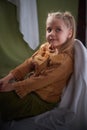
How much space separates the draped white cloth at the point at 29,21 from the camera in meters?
0.95

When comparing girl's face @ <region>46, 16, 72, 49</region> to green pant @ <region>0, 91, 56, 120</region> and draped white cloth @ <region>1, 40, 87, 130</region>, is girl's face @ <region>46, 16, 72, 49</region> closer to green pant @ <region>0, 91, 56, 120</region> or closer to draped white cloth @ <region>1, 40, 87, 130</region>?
draped white cloth @ <region>1, 40, 87, 130</region>

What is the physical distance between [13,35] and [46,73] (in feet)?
0.63

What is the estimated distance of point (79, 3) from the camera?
1057 millimetres

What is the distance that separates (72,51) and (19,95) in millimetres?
265

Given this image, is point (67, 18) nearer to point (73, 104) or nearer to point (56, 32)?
point (56, 32)

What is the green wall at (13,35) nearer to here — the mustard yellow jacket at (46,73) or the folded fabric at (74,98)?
the mustard yellow jacket at (46,73)

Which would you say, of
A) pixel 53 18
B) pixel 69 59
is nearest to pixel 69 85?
pixel 69 59

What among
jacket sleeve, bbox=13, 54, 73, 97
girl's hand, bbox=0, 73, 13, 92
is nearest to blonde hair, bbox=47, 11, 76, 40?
jacket sleeve, bbox=13, 54, 73, 97

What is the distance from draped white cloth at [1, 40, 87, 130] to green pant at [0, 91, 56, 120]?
3 centimetres

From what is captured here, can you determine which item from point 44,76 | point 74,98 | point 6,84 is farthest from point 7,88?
point 74,98

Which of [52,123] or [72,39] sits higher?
[72,39]

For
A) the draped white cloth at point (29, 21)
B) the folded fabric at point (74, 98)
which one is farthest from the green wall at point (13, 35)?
the folded fabric at point (74, 98)

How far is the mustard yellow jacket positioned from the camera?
915 millimetres

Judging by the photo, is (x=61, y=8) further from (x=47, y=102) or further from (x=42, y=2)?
(x=47, y=102)
